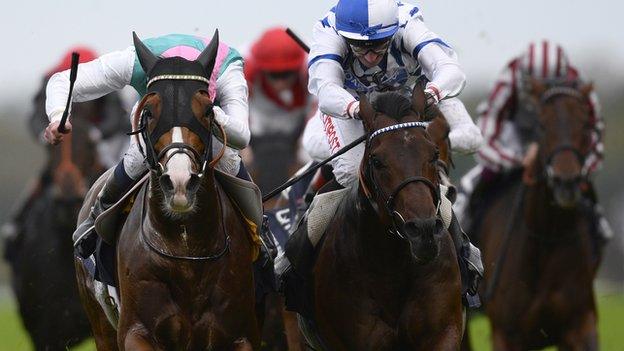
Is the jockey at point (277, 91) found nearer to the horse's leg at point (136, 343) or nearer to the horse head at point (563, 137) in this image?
the horse head at point (563, 137)

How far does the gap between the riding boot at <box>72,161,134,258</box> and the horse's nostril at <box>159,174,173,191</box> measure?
114 cm

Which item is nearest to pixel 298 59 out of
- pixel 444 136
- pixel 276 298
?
pixel 276 298

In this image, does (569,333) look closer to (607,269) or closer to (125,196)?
(125,196)

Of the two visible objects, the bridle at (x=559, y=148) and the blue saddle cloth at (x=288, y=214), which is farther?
the bridle at (x=559, y=148)

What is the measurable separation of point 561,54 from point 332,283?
184 inches

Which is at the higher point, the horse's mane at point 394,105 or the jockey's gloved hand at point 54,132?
the jockey's gloved hand at point 54,132

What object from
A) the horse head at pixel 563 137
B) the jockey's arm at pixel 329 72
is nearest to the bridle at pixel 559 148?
the horse head at pixel 563 137

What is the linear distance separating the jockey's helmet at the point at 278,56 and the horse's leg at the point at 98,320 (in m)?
5.43

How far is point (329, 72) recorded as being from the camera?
885 cm

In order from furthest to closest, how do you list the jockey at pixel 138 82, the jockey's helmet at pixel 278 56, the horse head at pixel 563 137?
the jockey's helmet at pixel 278 56
the horse head at pixel 563 137
the jockey at pixel 138 82

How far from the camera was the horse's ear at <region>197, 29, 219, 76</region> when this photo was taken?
26.9 feet

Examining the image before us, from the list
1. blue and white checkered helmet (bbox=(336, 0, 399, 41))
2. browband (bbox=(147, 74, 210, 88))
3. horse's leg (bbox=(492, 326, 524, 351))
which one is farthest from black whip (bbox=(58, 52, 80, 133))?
horse's leg (bbox=(492, 326, 524, 351))

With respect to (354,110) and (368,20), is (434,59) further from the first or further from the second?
(354,110)

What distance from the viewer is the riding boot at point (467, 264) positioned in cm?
882
